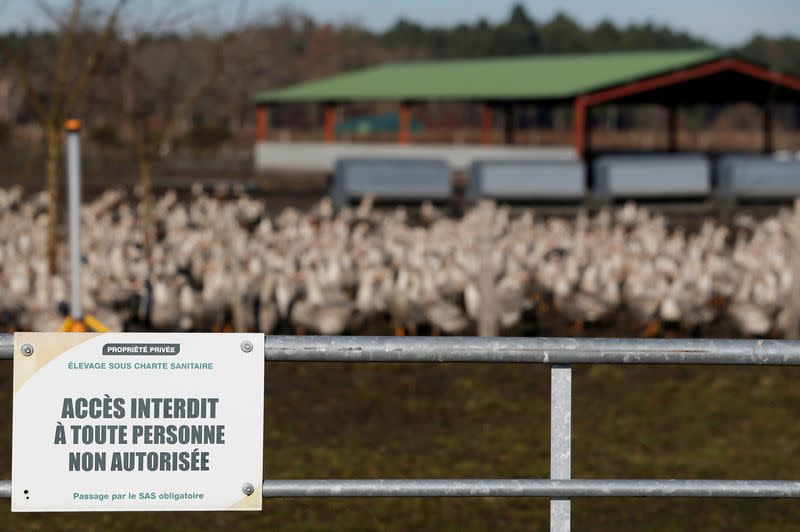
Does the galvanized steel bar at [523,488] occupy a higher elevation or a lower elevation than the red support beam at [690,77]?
lower

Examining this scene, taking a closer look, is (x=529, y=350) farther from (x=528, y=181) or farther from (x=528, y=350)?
(x=528, y=181)

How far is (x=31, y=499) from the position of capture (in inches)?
141

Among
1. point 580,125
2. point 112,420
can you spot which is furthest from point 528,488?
point 580,125

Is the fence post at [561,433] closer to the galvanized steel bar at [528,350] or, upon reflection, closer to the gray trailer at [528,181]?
the galvanized steel bar at [528,350]

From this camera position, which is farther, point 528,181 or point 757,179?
point 757,179

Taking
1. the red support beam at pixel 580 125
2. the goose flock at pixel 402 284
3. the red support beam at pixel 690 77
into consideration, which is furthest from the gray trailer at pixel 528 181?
the goose flock at pixel 402 284

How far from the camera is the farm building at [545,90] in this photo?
3812 centimetres

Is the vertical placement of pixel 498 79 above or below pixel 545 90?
above

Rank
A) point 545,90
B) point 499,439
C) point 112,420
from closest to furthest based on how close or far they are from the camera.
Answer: point 112,420 → point 499,439 → point 545,90

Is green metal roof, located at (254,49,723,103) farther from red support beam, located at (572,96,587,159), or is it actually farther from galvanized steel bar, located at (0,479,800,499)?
galvanized steel bar, located at (0,479,800,499)

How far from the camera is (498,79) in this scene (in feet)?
148

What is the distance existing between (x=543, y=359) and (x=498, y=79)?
42.3 meters

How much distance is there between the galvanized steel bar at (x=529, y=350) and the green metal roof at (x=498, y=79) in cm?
3431

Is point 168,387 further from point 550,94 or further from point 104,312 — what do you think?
point 550,94
